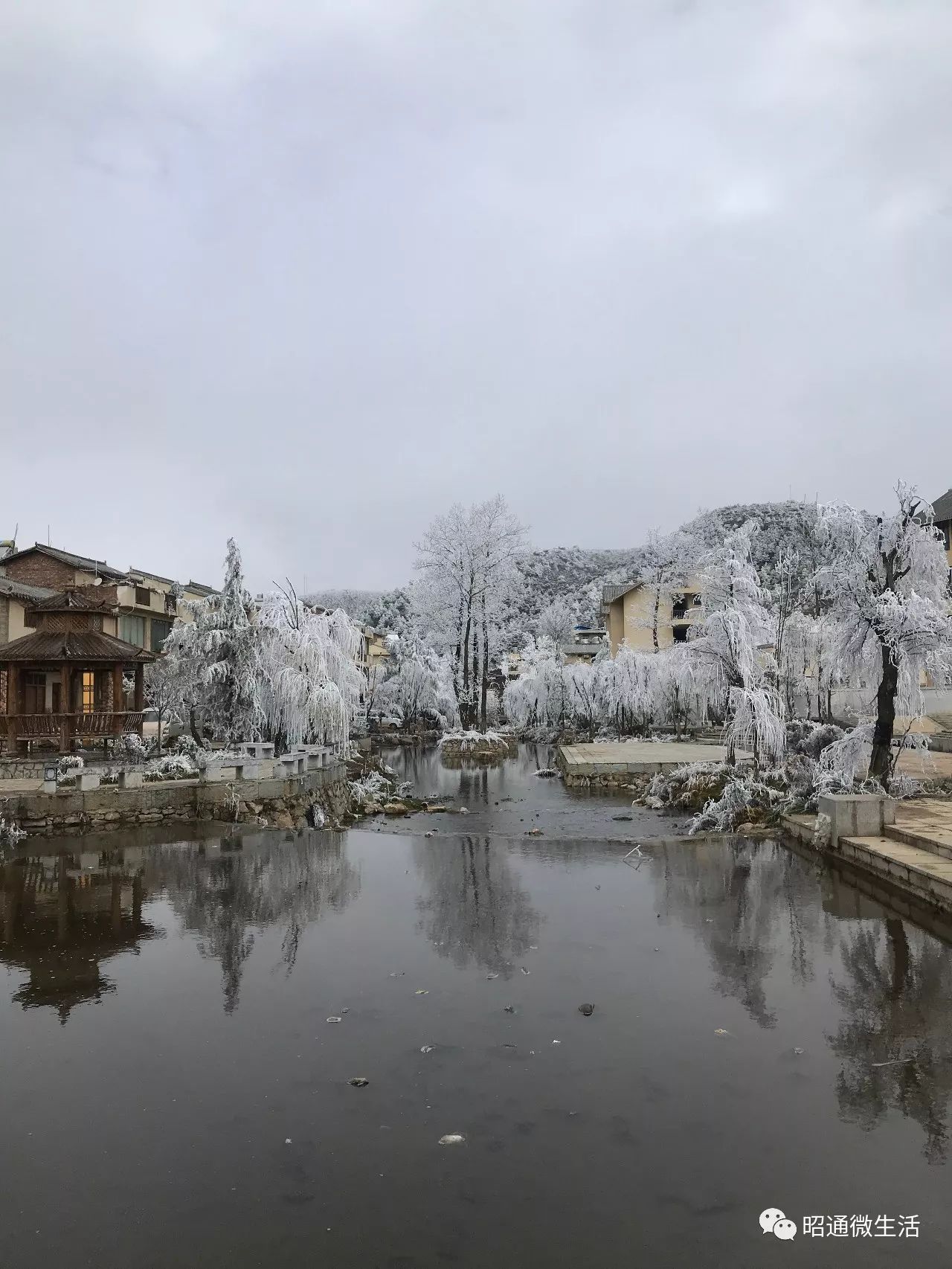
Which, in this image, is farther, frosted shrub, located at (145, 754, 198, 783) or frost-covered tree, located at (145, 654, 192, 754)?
frost-covered tree, located at (145, 654, 192, 754)

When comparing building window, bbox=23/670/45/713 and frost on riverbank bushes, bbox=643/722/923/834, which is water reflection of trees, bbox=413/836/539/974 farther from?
building window, bbox=23/670/45/713

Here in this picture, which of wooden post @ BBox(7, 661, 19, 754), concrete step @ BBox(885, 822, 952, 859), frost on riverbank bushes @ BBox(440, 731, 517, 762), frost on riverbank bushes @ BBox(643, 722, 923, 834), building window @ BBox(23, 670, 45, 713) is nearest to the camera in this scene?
concrete step @ BBox(885, 822, 952, 859)

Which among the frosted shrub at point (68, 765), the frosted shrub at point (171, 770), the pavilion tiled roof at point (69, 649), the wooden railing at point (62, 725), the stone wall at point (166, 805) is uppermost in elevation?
the pavilion tiled roof at point (69, 649)

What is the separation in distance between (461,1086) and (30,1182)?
3.53 metres

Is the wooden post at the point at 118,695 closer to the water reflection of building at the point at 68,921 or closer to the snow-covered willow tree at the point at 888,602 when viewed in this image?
the water reflection of building at the point at 68,921

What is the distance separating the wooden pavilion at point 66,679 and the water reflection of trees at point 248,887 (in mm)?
9200

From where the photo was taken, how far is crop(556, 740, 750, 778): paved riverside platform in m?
28.3

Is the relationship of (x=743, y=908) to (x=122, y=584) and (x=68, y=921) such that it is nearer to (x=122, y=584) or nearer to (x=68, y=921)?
(x=68, y=921)

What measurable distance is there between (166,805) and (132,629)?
20.5 m

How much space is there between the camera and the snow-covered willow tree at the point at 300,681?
87.9ft

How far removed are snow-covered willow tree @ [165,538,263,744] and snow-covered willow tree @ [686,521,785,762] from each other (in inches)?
574

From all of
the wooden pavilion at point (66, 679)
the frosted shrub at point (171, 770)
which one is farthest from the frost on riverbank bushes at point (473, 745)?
the frosted shrub at point (171, 770)

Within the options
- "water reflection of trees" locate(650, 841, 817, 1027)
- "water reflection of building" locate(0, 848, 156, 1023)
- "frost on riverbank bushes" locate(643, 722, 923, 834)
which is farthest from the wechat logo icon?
"frost on riverbank bushes" locate(643, 722, 923, 834)

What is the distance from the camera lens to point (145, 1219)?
18.5 ft
